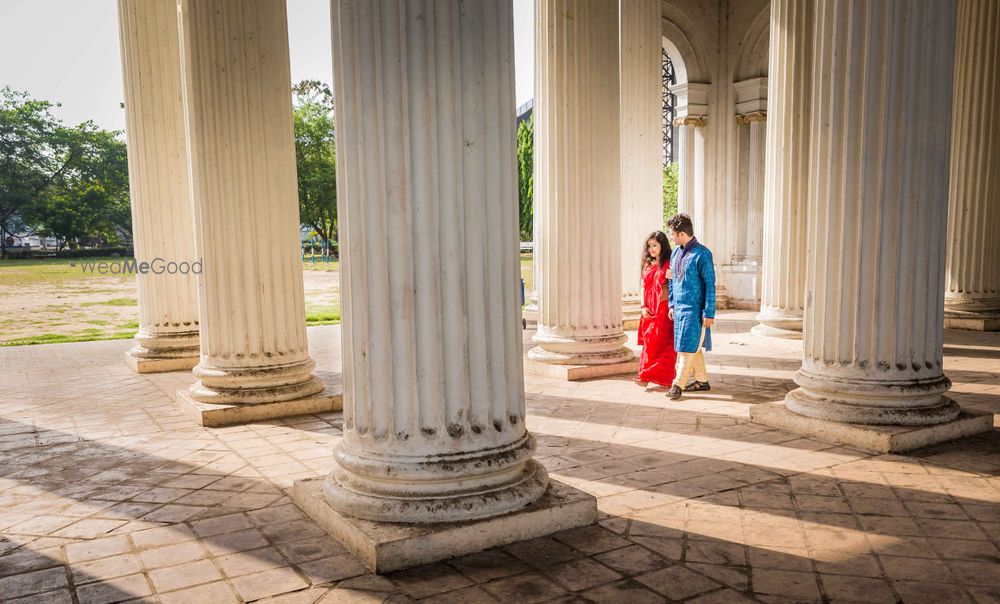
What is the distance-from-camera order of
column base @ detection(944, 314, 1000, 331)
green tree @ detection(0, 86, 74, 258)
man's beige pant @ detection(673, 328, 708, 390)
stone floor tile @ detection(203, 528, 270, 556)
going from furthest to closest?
green tree @ detection(0, 86, 74, 258) < column base @ detection(944, 314, 1000, 331) < man's beige pant @ detection(673, 328, 708, 390) < stone floor tile @ detection(203, 528, 270, 556)

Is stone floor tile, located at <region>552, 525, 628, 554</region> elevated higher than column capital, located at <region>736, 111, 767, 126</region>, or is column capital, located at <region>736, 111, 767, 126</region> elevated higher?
column capital, located at <region>736, 111, 767, 126</region>

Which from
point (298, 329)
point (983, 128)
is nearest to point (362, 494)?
point (298, 329)

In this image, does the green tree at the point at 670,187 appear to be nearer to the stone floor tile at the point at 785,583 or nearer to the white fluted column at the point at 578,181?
the white fluted column at the point at 578,181

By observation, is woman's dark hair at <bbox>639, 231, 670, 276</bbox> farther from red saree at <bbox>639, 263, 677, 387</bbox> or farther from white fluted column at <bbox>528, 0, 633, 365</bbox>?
white fluted column at <bbox>528, 0, 633, 365</bbox>

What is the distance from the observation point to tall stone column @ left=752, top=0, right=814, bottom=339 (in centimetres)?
1159

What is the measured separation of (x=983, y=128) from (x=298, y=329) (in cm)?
1122

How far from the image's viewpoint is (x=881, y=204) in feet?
19.5

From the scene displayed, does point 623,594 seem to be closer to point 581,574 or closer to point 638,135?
point 581,574

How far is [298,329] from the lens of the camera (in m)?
7.95

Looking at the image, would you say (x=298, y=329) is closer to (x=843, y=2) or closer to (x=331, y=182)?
(x=843, y=2)

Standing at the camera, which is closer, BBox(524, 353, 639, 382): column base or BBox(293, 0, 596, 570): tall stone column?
BBox(293, 0, 596, 570): tall stone column

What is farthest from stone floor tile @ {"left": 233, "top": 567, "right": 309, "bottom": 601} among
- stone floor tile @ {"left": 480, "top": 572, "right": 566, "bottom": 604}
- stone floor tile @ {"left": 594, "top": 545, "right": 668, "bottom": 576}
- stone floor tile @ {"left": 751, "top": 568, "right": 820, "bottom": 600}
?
stone floor tile @ {"left": 751, "top": 568, "right": 820, "bottom": 600}

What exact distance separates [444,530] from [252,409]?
416cm

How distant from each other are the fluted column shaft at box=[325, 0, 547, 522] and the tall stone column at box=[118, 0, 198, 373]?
7.60m
